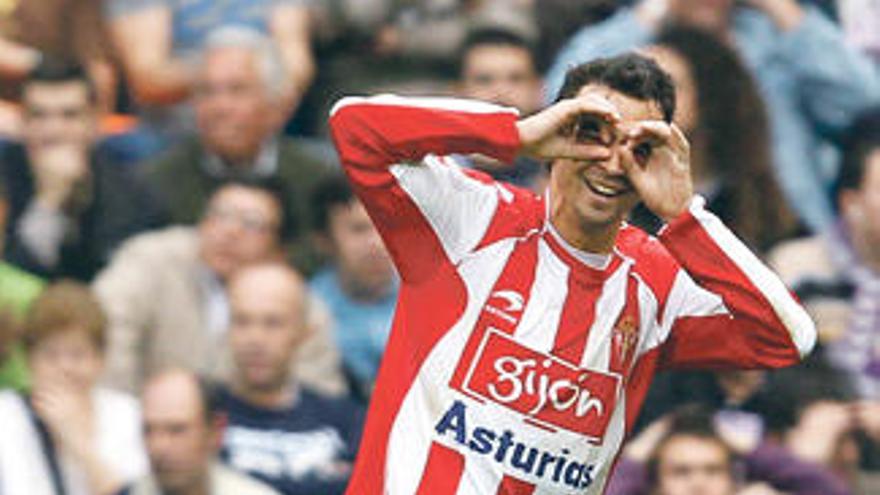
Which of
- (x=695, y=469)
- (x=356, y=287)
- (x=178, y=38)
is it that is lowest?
(x=695, y=469)

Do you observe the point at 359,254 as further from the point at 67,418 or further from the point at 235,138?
the point at 67,418

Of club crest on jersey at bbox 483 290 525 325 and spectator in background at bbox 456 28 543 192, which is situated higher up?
club crest on jersey at bbox 483 290 525 325

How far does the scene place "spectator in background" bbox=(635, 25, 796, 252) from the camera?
7.69m

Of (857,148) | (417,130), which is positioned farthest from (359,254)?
(417,130)

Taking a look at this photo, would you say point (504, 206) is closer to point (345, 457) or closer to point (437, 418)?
point (437, 418)

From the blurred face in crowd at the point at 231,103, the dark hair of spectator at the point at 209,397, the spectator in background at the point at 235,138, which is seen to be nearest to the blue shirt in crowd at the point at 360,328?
the spectator in background at the point at 235,138

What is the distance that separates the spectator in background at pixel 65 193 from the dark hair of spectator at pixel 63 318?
9.7 inches

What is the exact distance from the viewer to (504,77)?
7797mm

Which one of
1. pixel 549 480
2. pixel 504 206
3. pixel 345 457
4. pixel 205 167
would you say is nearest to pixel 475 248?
pixel 504 206

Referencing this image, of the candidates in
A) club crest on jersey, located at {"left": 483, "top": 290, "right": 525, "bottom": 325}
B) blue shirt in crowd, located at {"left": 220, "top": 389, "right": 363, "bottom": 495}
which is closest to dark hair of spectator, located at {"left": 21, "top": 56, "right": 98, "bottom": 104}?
blue shirt in crowd, located at {"left": 220, "top": 389, "right": 363, "bottom": 495}

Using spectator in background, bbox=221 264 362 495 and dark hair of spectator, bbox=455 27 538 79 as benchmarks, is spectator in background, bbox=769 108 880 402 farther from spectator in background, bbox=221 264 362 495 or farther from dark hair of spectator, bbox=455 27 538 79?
spectator in background, bbox=221 264 362 495

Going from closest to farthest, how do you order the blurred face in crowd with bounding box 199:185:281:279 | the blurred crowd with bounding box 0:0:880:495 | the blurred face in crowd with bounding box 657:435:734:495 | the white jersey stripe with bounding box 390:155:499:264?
the white jersey stripe with bounding box 390:155:499:264, the blurred face in crowd with bounding box 657:435:734:495, the blurred crowd with bounding box 0:0:880:495, the blurred face in crowd with bounding box 199:185:281:279

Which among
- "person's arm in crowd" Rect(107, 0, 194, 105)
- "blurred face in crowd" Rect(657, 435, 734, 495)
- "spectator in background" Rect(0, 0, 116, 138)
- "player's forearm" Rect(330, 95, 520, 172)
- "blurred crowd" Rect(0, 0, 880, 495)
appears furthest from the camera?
"person's arm in crowd" Rect(107, 0, 194, 105)

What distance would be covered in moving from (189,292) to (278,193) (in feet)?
1.57
